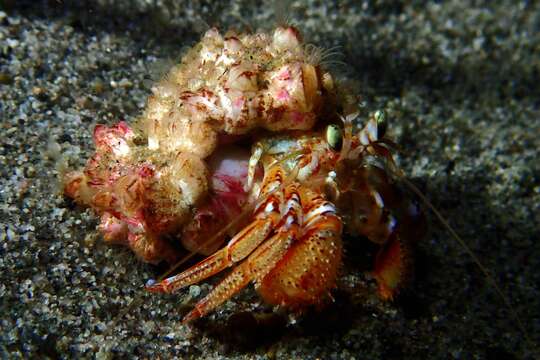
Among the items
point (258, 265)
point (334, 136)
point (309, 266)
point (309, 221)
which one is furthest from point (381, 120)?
point (258, 265)

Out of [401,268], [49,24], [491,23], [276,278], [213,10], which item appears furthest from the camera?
[491,23]

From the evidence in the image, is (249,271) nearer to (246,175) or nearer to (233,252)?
(233,252)

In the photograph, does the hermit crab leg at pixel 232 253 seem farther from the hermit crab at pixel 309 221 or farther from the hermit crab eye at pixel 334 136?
the hermit crab eye at pixel 334 136

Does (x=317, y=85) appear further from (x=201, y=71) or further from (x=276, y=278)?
(x=276, y=278)

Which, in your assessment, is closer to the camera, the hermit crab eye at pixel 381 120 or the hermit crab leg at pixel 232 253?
the hermit crab leg at pixel 232 253

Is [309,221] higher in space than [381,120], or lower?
lower

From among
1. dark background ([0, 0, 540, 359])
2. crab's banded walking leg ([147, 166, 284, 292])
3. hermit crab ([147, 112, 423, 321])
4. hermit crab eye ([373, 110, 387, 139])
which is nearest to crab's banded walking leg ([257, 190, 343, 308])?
hermit crab ([147, 112, 423, 321])

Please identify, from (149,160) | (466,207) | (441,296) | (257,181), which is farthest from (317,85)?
(466,207)

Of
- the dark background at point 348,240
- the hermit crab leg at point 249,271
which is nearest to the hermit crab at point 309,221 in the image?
the hermit crab leg at point 249,271
